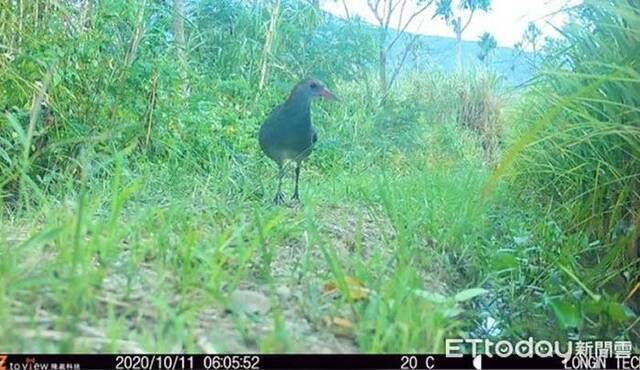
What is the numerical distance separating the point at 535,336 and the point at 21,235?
62cm

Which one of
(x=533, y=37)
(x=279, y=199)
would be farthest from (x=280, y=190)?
(x=533, y=37)

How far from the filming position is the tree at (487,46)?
166cm

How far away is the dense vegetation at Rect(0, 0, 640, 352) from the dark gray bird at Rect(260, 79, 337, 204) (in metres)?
0.08

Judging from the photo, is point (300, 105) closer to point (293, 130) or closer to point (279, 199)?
point (293, 130)

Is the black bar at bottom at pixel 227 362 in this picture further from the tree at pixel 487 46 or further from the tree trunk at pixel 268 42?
the tree trunk at pixel 268 42

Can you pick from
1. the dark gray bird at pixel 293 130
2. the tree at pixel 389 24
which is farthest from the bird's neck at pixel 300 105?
the tree at pixel 389 24

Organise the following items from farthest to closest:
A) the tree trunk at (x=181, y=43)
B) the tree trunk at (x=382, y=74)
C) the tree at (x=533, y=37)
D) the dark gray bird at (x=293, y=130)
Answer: the tree trunk at (x=382, y=74) → the tree trunk at (x=181, y=43) → the dark gray bird at (x=293, y=130) → the tree at (x=533, y=37)

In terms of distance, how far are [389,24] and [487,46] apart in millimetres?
429

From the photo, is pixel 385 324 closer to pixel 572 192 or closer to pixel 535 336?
pixel 535 336

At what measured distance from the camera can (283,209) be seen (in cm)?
108

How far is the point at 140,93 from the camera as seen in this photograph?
5.98 ft

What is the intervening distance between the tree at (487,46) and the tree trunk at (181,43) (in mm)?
852

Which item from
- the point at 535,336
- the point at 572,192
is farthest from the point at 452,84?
the point at 535,336

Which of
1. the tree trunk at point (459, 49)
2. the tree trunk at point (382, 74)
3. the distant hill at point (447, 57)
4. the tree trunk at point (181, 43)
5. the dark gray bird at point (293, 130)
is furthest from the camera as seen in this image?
the tree trunk at point (382, 74)
